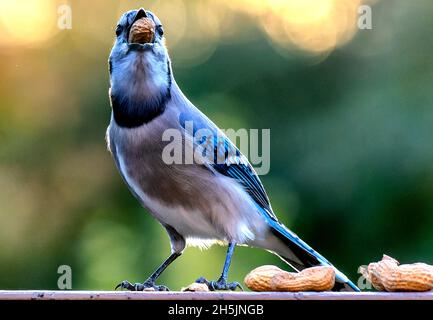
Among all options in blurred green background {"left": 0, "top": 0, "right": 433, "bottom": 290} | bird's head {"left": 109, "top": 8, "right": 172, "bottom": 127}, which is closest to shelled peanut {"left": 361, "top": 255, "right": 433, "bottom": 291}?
bird's head {"left": 109, "top": 8, "right": 172, "bottom": 127}

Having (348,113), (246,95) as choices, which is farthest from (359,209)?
(246,95)

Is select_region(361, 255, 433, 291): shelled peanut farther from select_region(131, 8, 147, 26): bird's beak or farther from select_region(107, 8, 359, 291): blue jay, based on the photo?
select_region(131, 8, 147, 26): bird's beak

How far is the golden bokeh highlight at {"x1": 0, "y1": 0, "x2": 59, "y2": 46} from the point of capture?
132 inches

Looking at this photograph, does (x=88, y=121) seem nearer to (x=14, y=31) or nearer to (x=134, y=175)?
(x=14, y=31)

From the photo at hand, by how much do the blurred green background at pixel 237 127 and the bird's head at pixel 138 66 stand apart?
1.09 metres

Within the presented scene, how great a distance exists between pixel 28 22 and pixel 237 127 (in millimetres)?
927

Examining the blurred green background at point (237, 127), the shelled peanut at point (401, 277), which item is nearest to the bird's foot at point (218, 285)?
the shelled peanut at point (401, 277)

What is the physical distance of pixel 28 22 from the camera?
339 cm

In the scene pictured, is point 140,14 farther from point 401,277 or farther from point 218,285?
point 401,277

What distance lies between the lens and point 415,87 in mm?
3047

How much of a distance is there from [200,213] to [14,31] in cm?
172

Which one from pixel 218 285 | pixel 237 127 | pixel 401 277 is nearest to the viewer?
pixel 401 277

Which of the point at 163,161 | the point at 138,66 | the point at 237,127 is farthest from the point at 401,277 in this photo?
the point at 237,127
